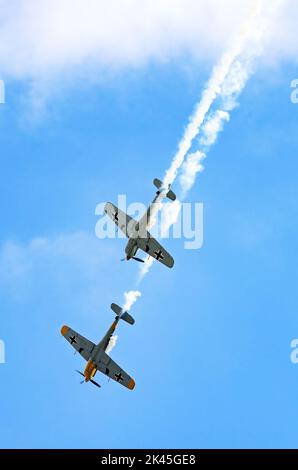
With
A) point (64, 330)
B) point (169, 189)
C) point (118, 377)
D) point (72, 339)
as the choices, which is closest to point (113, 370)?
point (118, 377)

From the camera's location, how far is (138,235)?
214ft

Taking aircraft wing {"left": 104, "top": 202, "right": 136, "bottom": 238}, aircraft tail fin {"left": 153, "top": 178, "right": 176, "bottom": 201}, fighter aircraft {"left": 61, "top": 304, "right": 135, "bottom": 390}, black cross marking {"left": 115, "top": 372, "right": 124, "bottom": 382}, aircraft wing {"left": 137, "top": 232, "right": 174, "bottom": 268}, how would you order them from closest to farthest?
aircraft tail fin {"left": 153, "top": 178, "right": 176, "bottom": 201} → aircraft wing {"left": 137, "top": 232, "right": 174, "bottom": 268} → aircraft wing {"left": 104, "top": 202, "right": 136, "bottom": 238} → fighter aircraft {"left": 61, "top": 304, "right": 135, "bottom": 390} → black cross marking {"left": 115, "top": 372, "right": 124, "bottom": 382}

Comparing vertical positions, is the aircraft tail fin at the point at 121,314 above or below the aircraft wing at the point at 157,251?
below

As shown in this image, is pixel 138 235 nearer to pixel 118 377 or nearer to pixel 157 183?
pixel 157 183

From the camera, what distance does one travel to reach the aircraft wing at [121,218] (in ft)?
216

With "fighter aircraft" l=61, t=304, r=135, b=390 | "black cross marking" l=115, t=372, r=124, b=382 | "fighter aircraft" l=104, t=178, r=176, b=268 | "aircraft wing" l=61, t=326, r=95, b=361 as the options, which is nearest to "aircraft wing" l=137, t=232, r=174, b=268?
"fighter aircraft" l=104, t=178, r=176, b=268

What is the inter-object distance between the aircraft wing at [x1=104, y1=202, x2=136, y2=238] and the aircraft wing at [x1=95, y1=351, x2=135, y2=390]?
940 cm

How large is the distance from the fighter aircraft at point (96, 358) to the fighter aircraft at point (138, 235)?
20.5 feet

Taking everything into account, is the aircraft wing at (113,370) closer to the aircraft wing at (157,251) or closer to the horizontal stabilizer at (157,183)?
the aircraft wing at (157,251)

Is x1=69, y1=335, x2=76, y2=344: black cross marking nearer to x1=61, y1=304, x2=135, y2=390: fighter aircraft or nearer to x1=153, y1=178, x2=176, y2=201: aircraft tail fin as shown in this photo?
x1=61, y1=304, x2=135, y2=390: fighter aircraft

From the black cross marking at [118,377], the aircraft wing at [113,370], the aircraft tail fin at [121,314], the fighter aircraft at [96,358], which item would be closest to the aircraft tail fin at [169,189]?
the aircraft tail fin at [121,314]

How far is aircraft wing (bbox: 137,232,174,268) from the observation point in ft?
216

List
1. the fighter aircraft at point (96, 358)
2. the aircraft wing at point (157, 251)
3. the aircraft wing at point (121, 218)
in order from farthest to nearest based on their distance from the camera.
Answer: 1. the fighter aircraft at point (96, 358)
2. the aircraft wing at point (121, 218)
3. the aircraft wing at point (157, 251)
